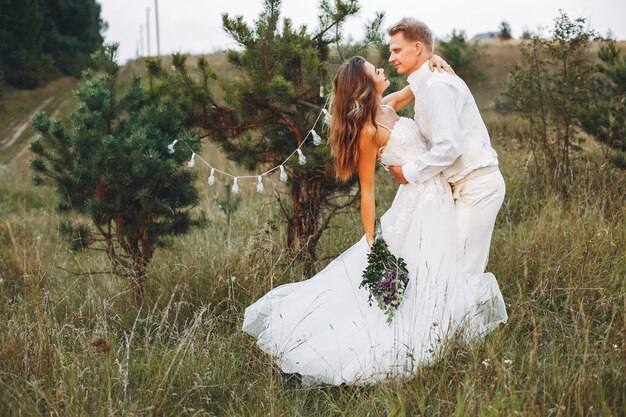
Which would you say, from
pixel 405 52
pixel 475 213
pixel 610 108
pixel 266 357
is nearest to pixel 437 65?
pixel 405 52

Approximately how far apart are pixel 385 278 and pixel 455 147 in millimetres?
857

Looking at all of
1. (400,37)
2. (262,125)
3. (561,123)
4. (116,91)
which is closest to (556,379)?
(400,37)

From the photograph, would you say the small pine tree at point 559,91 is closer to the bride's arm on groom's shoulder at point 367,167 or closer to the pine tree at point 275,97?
the pine tree at point 275,97

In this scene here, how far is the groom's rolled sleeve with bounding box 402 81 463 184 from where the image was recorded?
11.1ft

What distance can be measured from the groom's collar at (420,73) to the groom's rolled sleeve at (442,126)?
25cm

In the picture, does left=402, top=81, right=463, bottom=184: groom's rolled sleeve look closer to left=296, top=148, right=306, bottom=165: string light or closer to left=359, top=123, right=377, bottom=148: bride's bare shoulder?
left=359, top=123, right=377, bottom=148: bride's bare shoulder

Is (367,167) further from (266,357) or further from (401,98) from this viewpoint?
(266,357)

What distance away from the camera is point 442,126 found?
133 inches

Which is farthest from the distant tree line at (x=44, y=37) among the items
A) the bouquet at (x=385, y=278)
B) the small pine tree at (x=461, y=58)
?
the bouquet at (x=385, y=278)

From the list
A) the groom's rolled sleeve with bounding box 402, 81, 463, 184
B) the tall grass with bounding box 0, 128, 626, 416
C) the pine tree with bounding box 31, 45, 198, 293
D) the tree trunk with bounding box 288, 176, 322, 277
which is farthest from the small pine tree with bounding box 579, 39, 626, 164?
the pine tree with bounding box 31, 45, 198, 293

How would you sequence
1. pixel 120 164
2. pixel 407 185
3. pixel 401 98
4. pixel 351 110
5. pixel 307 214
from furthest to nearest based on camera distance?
pixel 307 214 < pixel 120 164 < pixel 401 98 < pixel 407 185 < pixel 351 110

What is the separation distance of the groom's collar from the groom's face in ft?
0.17

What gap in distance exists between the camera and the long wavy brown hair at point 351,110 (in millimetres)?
3643

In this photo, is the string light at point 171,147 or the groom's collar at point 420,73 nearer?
the groom's collar at point 420,73
